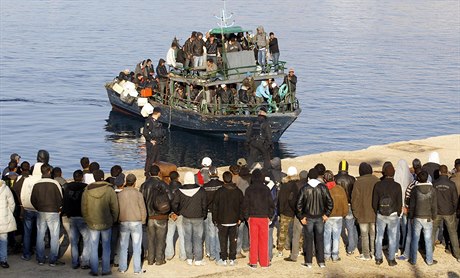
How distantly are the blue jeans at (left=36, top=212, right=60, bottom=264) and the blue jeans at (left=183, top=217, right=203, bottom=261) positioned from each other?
82.9 inches

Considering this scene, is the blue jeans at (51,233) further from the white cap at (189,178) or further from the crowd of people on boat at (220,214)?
the white cap at (189,178)

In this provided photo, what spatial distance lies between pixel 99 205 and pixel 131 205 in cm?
53

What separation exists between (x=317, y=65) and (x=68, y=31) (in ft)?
106

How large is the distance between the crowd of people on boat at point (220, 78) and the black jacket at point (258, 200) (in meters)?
22.3

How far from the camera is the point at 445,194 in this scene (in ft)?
52.4

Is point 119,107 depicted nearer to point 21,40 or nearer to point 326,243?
point 326,243

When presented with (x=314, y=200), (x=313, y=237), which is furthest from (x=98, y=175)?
(x=313, y=237)

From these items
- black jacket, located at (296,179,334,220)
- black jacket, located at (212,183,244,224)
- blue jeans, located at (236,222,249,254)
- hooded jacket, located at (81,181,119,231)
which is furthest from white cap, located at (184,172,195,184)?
black jacket, located at (296,179,334,220)

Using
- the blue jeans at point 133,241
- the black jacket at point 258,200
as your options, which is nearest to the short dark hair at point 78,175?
the blue jeans at point 133,241

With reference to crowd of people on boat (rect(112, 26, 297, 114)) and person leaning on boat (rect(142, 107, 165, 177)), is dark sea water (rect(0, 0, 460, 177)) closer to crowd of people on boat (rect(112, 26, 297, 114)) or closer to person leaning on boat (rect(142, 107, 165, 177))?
crowd of people on boat (rect(112, 26, 297, 114))

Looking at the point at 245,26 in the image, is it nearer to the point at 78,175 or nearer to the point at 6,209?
the point at 78,175

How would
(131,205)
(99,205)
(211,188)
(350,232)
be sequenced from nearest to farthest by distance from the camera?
(99,205)
(131,205)
(211,188)
(350,232)

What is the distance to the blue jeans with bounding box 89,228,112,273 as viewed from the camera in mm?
15102

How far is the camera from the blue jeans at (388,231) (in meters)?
15.9
